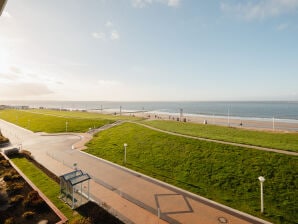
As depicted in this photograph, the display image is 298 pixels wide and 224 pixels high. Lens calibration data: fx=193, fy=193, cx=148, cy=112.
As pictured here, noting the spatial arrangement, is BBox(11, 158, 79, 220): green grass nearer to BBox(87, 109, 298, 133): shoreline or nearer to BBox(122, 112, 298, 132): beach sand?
BBox(87, 109, 298, 133): shoreline

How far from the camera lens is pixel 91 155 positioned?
25.3 meters

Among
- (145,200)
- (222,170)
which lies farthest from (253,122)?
(145,200)

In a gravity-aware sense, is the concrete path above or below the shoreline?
below

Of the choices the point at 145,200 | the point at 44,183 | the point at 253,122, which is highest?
the point at 253,122

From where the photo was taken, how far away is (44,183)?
16.7m

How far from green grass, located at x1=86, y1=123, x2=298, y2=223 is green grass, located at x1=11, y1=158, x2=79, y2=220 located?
24.8ft

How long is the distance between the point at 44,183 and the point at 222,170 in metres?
16.2

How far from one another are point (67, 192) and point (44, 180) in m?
5.06

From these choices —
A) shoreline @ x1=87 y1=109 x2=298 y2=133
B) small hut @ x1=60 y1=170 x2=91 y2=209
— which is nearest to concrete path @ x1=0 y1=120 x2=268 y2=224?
small hut @ x1=60 y1=170 x2=91 y2=209

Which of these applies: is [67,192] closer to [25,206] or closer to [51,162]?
[25,206]

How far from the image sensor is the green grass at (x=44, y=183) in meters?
13.1

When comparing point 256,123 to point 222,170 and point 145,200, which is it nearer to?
point 222,170

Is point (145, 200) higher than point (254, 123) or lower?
lower

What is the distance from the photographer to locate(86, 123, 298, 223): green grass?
548 inches
